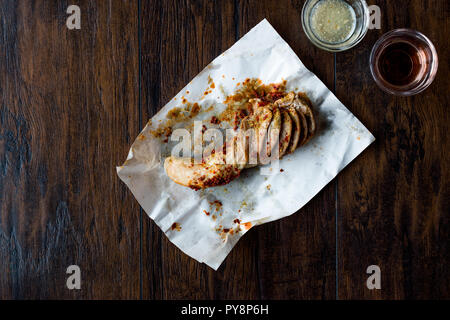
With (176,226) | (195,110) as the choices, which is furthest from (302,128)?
(176,226)

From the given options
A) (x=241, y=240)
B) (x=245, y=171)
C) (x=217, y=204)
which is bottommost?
(x=241, y=240)

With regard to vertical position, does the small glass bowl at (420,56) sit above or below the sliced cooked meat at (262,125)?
above

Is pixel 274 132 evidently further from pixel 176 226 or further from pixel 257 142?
pixel 176 226

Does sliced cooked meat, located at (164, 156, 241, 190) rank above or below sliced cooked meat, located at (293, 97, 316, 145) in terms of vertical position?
below

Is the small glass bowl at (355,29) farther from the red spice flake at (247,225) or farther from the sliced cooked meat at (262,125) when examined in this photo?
the red spice flake at (247,225)

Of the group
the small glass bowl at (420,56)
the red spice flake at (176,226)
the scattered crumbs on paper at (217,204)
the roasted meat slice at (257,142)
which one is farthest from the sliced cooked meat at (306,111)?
the red spice flake at (176,226)

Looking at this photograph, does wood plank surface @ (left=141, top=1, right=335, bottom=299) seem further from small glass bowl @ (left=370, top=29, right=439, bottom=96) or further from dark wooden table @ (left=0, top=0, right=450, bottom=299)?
small glass bowl @ (left=370, top=29, right=439, bottom=96)

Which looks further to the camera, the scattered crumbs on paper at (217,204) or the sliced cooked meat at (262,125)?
the scattered crumbs on paper at (217,204)

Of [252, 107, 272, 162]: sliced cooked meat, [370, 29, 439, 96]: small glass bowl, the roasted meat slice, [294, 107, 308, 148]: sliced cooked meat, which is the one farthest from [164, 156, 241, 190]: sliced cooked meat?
[370, 29, 439, 96]: small glass bowl
